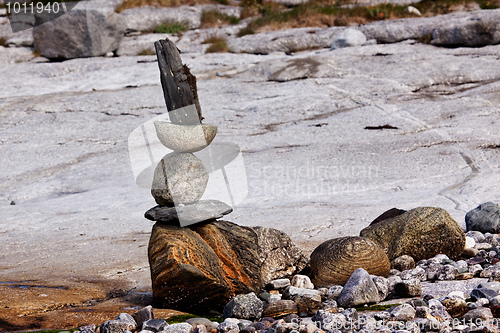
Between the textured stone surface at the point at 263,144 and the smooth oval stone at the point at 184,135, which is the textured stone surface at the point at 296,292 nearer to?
the textured stone surface at the point at 263,144

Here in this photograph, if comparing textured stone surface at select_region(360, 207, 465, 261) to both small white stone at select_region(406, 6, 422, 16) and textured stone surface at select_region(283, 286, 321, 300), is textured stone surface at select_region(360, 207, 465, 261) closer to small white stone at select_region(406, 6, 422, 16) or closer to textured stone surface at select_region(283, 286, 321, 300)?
textured stone surface at select_region(283, 286, 321, 300)

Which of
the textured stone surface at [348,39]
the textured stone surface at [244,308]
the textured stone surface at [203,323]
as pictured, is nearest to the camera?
the textured stone surface at [203,323]

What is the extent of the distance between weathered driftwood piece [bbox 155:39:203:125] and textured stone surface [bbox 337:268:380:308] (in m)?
1.72

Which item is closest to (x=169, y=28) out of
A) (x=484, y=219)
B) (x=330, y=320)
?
(x=484, y=219)

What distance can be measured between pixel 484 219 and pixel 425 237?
3.69 ft

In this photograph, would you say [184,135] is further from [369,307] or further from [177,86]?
[369,307]

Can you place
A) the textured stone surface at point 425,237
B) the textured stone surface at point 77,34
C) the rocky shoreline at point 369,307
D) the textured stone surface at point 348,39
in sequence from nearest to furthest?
the rocky shoreline at point 369,307, the textured stone surface at point 425,237, the textured stone surface at point 348,39, the textured stone surface at point 77,34

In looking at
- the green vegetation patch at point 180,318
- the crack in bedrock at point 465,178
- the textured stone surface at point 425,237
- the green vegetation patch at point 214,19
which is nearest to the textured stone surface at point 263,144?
the crack in bedrock at point 465,178

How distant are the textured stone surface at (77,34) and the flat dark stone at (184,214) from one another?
11996 mm

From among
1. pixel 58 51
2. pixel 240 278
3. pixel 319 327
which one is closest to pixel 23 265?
pixel 240 278

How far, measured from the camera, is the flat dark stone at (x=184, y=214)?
4.39m

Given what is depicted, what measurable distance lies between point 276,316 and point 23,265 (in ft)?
9.32

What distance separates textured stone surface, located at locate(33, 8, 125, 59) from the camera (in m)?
15.1

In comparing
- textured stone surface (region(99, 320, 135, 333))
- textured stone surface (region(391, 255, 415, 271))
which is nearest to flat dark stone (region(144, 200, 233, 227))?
textured stone surface (region(99, 320, 135, 333))
